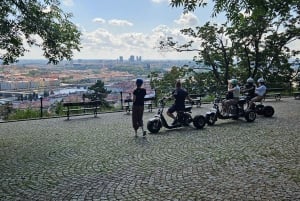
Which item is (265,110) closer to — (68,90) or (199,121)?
(199,121)

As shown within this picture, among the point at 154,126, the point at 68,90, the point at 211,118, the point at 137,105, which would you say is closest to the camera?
the point at 137,105

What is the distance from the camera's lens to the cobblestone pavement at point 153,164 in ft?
20.4

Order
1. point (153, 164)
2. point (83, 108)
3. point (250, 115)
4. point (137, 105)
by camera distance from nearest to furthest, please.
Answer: point (153, 164) → point (137, 105) → point (250, 115) → point (83, 108)

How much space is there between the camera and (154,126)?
493 inches

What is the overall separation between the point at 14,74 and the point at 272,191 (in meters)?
23.6

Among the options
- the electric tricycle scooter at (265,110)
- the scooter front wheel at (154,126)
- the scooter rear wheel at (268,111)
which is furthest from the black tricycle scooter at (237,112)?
the scooter front wheel at (154,126)

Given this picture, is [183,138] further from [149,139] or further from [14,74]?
[14,74]

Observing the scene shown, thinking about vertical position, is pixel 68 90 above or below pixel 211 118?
above

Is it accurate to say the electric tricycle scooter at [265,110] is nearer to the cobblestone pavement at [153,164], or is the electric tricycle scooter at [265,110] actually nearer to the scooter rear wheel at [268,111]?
the scooter rear wheel at [268,111]

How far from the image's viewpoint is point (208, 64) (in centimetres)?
3119

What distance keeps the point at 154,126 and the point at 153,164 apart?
4439 mm

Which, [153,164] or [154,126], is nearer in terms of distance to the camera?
[153,164]

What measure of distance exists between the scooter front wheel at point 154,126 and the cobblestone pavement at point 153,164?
0.72ft

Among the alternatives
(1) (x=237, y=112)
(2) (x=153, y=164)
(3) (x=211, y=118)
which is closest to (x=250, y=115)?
(1) (x=237, y=112)
